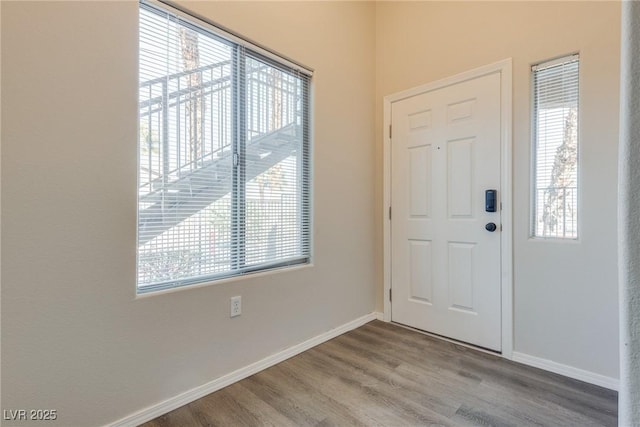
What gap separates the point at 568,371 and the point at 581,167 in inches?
50.0

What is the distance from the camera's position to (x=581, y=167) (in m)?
1.87

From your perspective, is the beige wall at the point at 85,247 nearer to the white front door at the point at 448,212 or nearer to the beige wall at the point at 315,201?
the beige wall at the point at 315,201

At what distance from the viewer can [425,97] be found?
102 inches

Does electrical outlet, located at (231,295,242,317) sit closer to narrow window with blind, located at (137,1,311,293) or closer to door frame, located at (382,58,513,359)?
narrow window with blind, located at (137,1,311,293)

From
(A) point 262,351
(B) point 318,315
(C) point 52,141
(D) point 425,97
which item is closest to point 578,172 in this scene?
(D) point 425,97

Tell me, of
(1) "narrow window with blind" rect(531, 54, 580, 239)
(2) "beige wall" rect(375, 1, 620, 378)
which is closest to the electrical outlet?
(2) "beige wall" rect(375, 1, 620, 378)

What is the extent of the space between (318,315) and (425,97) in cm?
201

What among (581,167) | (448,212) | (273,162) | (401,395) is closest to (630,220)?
(401,395)

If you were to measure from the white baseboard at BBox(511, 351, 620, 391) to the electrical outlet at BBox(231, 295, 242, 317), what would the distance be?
1.89 m

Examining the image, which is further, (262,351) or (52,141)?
(262,351)

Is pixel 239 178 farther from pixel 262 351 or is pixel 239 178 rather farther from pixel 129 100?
pixel 262 351

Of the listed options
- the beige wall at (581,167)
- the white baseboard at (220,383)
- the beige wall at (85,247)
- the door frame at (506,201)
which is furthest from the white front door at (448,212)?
the beige wall at (85,247)

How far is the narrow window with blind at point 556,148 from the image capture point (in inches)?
75.7

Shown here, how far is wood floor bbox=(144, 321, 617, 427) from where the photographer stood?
153 centimetres
